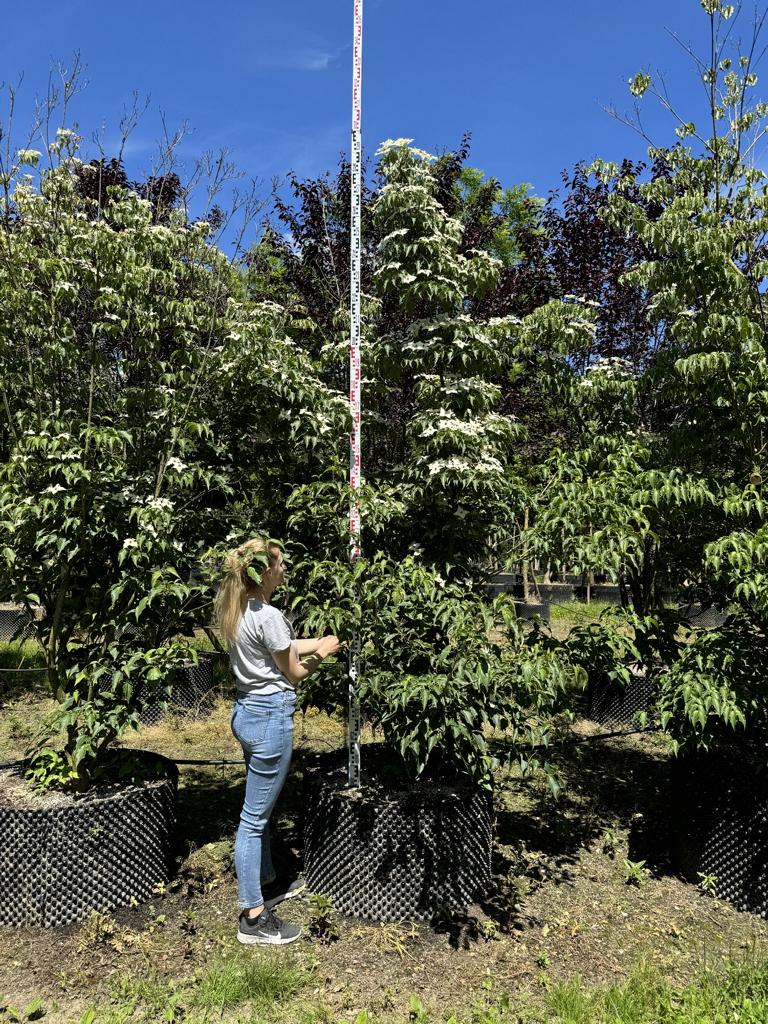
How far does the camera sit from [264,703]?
2963 millimetres

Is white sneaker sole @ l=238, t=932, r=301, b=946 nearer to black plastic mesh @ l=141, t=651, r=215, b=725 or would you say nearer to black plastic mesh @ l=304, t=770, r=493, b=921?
black plastic mesh @ l=304, t=770, r=493, b=921

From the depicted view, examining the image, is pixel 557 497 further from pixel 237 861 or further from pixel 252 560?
pixel 237 861

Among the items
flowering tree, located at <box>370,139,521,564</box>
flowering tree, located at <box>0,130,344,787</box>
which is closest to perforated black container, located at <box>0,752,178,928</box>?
flowering tree, located at <box>0,130,344,787</box>

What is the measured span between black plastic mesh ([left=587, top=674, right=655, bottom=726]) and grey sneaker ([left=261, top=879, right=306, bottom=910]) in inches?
145

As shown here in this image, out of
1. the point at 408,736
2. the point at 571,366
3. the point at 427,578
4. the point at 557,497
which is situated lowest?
the point at 408,736

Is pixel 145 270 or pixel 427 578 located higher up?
pixel 145 270

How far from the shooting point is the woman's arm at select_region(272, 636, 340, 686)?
2.95 metres

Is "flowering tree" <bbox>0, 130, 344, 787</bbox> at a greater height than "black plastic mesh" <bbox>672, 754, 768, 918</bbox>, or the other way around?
"flowering tree" <bbox>0, 130, 344, 787</bbox>

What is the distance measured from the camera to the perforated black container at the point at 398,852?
3096 mm

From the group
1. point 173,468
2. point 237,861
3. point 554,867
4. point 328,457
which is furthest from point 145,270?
point 554,867

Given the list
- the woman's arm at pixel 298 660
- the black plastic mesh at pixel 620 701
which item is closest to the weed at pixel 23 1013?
the woman's arm at pixel 298 660

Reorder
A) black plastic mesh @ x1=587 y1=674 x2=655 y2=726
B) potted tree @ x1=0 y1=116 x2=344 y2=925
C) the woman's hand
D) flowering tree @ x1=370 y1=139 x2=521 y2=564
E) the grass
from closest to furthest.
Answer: the grass, the woman's hand, potted tree @ x1=0 y1=116 x2=344 y2=925, flowering tree @ x1=370 y1=139 x2=521 y2=564, black plastic mesh @ x1=587 y1=674 x2=655 y2=726

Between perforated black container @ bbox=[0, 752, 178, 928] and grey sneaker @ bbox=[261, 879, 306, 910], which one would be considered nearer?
perforated black container @ bbox=[0, 752, 178, 928]

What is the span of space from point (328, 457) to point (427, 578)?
0.98m
